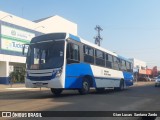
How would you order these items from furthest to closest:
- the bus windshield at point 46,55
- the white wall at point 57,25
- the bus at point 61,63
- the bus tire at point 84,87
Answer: the white wall at point 57,25 < the bus tire at point 84,87 < the bus windshield at point 46,55 < the bus at point 61,63

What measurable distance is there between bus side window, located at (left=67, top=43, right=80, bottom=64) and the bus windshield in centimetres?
45

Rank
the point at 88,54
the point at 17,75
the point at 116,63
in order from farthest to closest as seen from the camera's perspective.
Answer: the point at 17,75 → the point at 116,63 → the point at 88,54

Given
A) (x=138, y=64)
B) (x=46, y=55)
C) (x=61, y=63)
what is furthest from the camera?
(x=138, y=64)

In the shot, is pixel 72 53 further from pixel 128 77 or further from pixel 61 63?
pixel 128 77

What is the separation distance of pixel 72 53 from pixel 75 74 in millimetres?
1167

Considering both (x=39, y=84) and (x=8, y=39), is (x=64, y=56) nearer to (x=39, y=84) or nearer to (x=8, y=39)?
(x=39, y=84)

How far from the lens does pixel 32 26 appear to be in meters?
49.6

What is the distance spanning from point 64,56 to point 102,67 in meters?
5.97

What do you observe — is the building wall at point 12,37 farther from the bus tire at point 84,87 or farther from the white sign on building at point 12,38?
the bus tire at point 84,87

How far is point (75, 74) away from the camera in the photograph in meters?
17.0

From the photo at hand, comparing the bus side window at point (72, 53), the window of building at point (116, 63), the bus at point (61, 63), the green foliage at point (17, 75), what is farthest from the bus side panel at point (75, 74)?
the green foliage at point (17, 75)

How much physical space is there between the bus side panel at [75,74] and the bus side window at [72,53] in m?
0.24

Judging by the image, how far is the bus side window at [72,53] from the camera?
16.3 m

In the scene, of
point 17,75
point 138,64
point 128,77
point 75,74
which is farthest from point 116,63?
point 138,64
